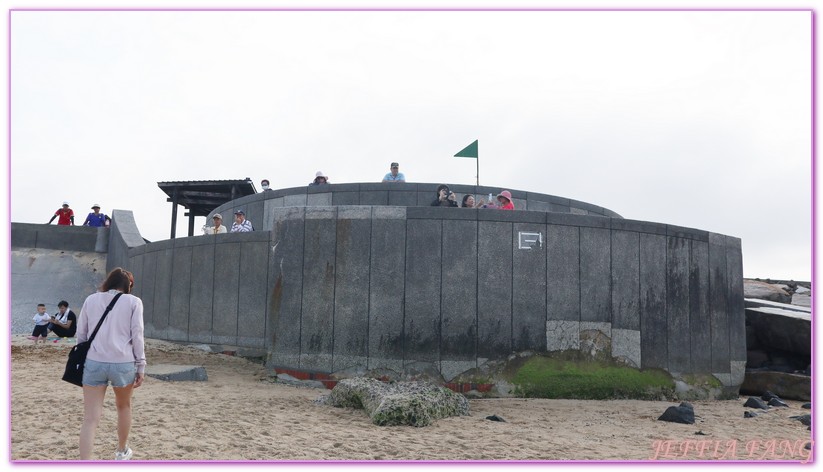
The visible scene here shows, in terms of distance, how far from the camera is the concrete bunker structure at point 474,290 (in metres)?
8.74

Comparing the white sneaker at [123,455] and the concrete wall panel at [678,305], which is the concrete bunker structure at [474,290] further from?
the white sneaker at [123,455]

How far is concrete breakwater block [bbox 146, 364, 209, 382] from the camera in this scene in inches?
335

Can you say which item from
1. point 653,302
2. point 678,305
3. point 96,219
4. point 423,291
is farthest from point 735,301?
point 96,219

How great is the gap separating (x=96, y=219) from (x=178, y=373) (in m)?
12.0

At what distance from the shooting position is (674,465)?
4.86 metres

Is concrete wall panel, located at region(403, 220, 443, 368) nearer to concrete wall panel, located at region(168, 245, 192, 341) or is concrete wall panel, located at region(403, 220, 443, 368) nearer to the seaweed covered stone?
the seaweed covered stone

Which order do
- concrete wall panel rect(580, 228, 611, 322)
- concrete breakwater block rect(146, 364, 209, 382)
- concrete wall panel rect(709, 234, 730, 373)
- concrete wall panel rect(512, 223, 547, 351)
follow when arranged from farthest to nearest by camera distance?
concrete wall panel rect(709, 234, 730, 373), concrete wall panel rect(580, 228, 611, 322), concrete wall panel rect(512, 223, 547, 351), concrete breakwater block rect(146, 364, 209, 382)

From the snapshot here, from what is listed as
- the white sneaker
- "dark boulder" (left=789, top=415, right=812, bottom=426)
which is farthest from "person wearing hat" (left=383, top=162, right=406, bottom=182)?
the white sneaker

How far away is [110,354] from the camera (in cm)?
469

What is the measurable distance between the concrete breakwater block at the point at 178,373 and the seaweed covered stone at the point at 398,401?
6.62 feet

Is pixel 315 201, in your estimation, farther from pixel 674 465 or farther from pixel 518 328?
pixel 674 465

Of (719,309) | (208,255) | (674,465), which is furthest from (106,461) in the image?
(719,309)

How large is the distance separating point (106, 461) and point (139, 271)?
32.4ft

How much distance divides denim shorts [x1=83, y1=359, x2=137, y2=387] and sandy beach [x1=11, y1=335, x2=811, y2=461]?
719mm
